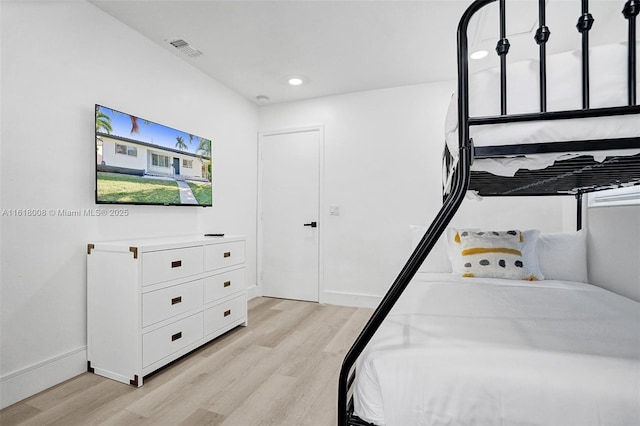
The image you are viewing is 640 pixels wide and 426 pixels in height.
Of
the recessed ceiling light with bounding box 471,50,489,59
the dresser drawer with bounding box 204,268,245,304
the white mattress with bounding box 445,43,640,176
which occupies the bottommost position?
the dresser drawer with bounding box 204,268,245,304

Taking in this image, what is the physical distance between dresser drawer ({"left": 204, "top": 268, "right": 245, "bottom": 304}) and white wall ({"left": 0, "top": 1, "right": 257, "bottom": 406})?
2.12 feet

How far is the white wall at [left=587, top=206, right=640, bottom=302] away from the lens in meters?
1.82

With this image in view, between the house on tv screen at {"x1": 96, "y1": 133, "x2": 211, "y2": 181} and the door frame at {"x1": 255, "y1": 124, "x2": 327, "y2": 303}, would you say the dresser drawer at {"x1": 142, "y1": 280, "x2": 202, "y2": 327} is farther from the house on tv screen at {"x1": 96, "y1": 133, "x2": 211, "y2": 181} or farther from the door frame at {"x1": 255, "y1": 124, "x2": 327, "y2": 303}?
the door frame at {"x1": 255, "y1": 124, "x2": 327, "y2": 303}

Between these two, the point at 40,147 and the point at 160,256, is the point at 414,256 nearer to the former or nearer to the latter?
the point at 160,256

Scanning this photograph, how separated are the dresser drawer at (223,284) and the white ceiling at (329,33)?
191cm

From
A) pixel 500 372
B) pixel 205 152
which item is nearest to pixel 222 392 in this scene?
pixel 500 372

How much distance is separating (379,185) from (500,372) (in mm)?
2735

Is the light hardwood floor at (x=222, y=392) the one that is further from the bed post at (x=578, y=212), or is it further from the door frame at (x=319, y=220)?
the bed post at (x=578, y=212)

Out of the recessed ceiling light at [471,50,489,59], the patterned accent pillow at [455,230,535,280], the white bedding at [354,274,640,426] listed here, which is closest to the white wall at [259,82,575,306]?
the recessed ceiling light at [471,50,489,59]

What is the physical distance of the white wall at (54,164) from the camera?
67.5 inches

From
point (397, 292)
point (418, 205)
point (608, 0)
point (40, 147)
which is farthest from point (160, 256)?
point (608, 0)

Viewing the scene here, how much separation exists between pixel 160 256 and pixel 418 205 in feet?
8.12

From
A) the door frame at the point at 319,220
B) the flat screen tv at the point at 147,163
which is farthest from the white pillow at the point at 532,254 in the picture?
the flat screen tv at the point at 147,163

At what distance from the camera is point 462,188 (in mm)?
912
